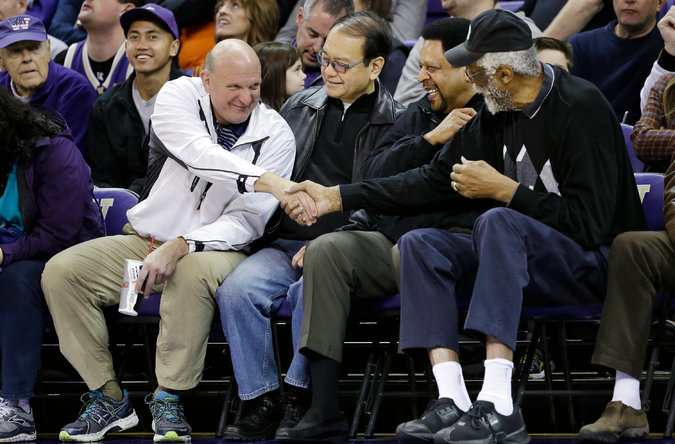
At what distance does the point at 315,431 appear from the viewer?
11.2 feet

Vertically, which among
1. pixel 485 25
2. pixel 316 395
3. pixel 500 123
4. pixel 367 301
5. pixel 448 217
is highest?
pixel 485 25

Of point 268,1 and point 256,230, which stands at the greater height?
point 268,1

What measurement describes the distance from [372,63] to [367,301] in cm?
123

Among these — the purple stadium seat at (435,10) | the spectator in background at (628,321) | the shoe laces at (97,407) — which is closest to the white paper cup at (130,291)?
the shoe laces at (97,407)

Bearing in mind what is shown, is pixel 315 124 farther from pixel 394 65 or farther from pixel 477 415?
pixel 477 415

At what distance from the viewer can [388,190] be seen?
3787mm

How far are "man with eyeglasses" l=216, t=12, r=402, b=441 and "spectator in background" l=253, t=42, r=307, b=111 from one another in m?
0.37

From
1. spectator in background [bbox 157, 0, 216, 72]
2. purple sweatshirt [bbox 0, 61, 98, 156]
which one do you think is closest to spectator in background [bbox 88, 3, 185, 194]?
purple sweatshirt [bbox 0, 61, 98, 156]

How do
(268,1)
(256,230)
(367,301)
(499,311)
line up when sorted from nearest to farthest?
(499,311) → (367,301) → (256,230) → (268,1)

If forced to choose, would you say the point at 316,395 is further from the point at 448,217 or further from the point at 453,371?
the point at 448,217

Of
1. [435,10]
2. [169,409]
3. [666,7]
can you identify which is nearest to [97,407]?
[169,409]

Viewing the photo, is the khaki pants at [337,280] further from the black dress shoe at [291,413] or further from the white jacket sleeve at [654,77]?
the white jacket sleeve at [654,77]

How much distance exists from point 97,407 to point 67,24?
165 inches

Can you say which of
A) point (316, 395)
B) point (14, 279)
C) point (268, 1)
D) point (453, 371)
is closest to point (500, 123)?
point (453, 371)
